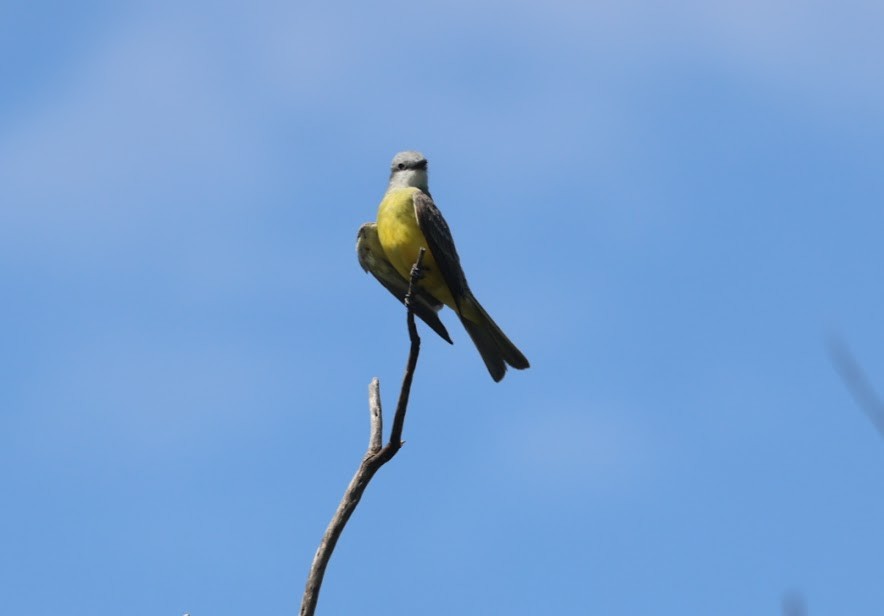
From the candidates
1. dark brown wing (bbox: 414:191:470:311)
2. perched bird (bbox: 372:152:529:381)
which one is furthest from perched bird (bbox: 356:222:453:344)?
dark brown wing (bbox: 414:191:470:311)

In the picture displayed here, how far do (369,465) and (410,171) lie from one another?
5.77 metres

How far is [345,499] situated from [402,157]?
6228 mm

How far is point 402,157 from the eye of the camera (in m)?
12.2

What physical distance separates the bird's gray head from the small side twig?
4174 mm

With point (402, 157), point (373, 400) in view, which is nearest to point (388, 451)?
point (373, 400)

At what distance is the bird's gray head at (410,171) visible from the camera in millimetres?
12031

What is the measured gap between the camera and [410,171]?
1213 centimetres

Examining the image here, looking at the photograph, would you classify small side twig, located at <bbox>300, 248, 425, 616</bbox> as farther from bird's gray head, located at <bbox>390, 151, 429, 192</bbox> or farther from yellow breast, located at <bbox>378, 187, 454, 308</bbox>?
bird's gray head, located at <bbox>390, 151, 429, 192</bbox>

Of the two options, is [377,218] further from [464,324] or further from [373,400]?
[373,400]

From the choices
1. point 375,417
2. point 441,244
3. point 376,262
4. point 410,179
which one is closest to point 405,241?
point 441,244

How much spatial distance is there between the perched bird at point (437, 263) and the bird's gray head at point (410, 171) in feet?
2.47

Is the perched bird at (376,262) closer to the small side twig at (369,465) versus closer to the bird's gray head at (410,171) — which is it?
the bird's gray head at (410,171)

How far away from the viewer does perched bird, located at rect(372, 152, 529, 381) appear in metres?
10.6

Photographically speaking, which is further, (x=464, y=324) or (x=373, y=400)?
(x=464, y=324)
